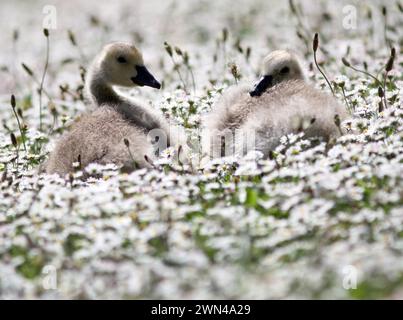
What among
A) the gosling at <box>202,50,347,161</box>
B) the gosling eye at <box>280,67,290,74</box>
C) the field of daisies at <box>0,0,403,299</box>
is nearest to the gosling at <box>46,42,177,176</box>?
the field of daisies at <box>0,0,403,299</box>

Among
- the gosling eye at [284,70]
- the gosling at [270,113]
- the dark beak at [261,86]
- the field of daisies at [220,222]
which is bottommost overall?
the field of daisies at [220,222]

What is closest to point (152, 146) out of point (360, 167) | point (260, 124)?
point (260, 124)

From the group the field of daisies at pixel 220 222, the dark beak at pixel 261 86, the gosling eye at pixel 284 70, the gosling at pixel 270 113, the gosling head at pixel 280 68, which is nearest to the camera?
the field of daisies at pixel 220 222

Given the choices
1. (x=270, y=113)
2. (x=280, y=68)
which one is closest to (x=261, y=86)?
(x=280, y=68)

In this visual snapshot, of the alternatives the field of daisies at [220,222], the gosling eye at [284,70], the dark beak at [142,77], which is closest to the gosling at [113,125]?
the dark beak at [142,77]

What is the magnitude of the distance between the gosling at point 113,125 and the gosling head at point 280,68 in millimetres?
1019

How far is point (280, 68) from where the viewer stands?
7.45m

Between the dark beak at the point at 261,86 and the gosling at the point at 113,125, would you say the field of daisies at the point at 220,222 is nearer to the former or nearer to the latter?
the gosling at the point at 113,125

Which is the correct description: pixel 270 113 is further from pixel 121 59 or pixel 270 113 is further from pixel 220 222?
pixel 121 59

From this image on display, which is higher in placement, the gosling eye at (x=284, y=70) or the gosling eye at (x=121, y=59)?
the gosling eye at (x=121, y=59)

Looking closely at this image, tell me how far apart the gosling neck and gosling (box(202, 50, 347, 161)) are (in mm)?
1146

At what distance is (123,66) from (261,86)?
1589mm

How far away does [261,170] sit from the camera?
5.82m

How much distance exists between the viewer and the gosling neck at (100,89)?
26.3ft
